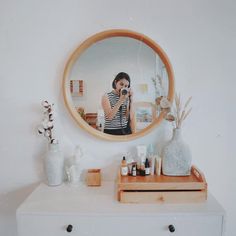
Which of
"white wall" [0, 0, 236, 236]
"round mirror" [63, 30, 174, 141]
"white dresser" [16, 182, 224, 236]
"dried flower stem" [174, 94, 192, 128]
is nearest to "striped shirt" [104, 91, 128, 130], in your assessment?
"round mirror" [63, 30, 174, 141]

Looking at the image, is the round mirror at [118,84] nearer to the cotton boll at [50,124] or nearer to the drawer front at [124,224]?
the cotton boll at [50,124]

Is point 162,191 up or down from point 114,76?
down

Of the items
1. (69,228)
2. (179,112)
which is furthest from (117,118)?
(69,228)

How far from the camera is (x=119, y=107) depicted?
123 cm

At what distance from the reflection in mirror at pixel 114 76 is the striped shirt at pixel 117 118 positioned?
3 cm

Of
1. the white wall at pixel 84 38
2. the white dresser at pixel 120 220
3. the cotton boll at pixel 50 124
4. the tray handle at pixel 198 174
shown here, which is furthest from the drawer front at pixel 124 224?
the cotton boll at pixel 50 124

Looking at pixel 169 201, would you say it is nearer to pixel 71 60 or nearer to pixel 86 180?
pixel 86 180

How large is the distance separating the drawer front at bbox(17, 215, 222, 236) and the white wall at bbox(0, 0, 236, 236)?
14.2 inches

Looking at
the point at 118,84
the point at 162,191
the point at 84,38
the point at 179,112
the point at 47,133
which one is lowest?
the point at 162,191

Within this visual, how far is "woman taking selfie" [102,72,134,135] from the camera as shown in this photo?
1.22m

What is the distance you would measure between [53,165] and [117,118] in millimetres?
439

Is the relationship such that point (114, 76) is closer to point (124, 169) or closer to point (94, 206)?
point (124, 169)

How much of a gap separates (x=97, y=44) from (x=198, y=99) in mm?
659

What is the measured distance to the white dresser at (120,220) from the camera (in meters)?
0.95
